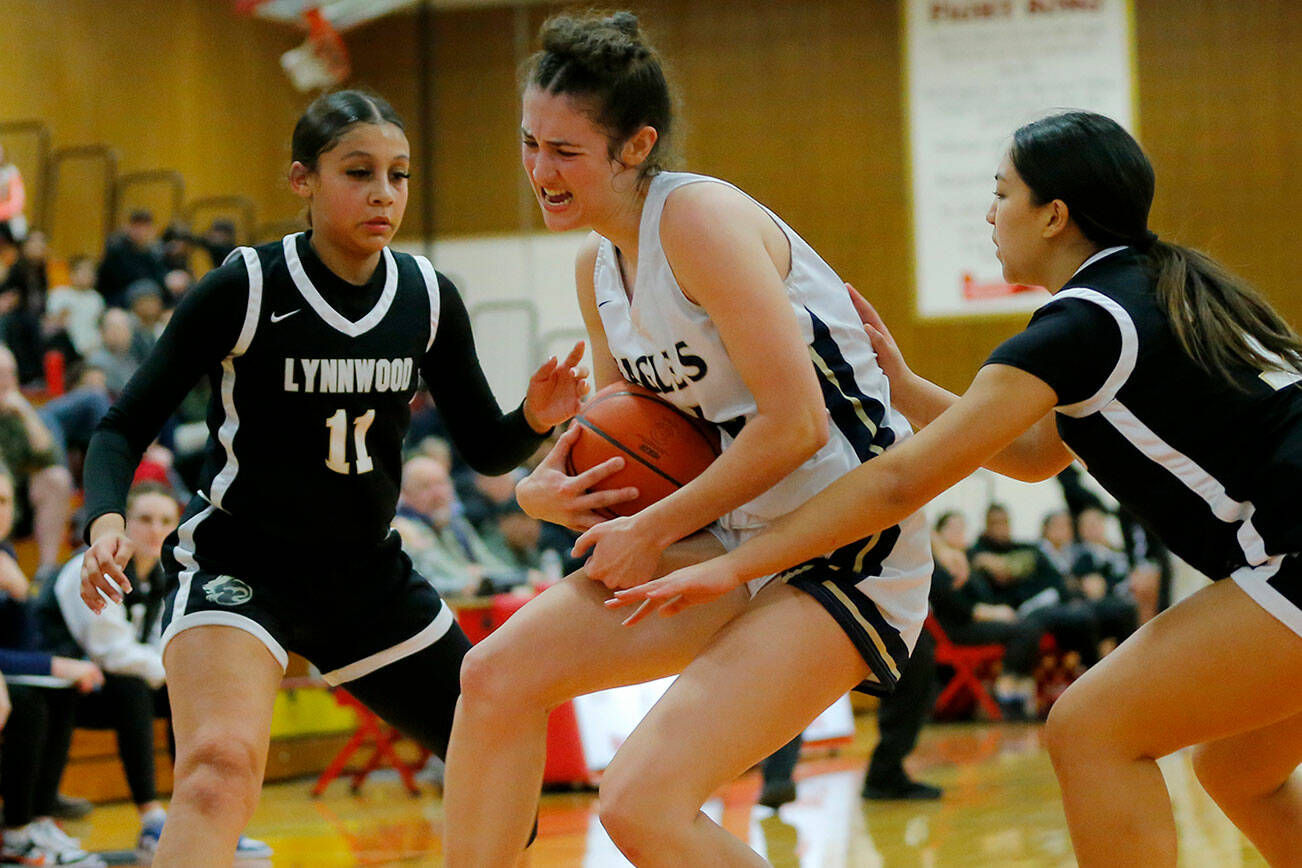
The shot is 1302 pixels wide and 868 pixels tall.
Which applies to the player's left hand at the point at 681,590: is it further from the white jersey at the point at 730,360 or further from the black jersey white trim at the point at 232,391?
the black jersey white trim at the point at 232,391

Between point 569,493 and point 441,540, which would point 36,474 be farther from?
point 569,493

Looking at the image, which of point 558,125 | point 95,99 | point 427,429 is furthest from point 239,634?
point 95,99

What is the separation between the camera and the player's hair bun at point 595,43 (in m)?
2.65

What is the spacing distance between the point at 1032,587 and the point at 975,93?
485 cm

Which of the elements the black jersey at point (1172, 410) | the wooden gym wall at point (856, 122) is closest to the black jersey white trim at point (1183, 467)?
the black jersey at point (1172, 410)

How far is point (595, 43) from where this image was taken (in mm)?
2654

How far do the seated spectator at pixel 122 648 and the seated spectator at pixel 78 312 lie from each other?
442 cm

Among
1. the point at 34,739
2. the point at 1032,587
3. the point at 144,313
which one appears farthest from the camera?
the point at 144,313

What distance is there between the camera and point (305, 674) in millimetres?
8125

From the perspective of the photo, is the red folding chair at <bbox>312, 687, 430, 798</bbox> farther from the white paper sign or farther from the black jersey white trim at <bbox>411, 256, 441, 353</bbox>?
the white paper sign

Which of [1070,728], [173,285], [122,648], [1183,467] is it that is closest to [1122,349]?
[1183,467]

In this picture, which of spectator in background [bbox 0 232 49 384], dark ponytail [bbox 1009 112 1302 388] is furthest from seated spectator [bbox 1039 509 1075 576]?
dark ponytail [bbox 1009 112 1302 388]

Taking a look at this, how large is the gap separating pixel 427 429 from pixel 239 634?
8.85 metres

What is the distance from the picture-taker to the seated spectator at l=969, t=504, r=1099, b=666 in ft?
33.3
